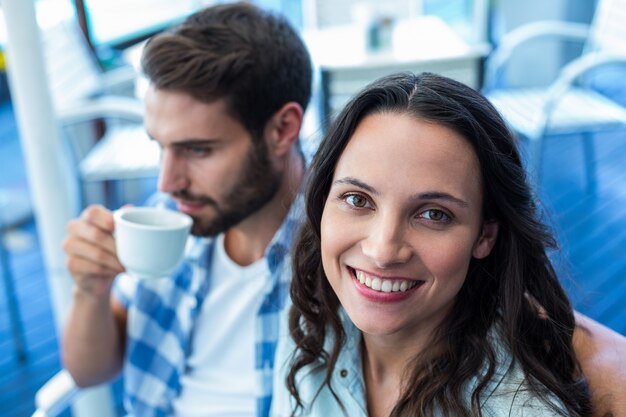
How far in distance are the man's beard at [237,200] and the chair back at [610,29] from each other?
2.04 meters

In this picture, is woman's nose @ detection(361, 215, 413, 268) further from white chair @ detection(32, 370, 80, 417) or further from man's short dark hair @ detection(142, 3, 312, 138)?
white chair @ detection(32, 370, 80, 417)

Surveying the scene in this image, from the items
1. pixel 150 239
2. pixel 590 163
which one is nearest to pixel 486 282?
pixel 150 239

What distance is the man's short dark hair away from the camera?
1.29 meters

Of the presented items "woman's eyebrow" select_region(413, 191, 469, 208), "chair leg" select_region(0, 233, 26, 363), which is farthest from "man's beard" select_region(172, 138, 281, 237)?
"chair leg" select_region(0, 233, 26, 363)

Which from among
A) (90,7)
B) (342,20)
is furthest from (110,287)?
(342,20)

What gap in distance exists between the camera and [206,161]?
1.32 m

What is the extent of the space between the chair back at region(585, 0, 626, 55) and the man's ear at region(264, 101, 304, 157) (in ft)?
6.32

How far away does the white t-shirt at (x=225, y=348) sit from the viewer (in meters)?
1.32

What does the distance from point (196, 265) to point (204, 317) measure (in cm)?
10

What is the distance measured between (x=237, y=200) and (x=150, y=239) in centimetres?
24

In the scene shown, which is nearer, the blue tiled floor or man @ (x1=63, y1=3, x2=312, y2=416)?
man @ (x1=63, y1=3, x2=312, y2=416)

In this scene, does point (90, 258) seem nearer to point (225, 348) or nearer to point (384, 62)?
point (225, 348)

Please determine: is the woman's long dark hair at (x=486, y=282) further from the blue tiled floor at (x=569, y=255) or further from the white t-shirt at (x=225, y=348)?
the blue tiled floor at (x=569, y=255)

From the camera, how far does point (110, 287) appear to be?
1.36 m
